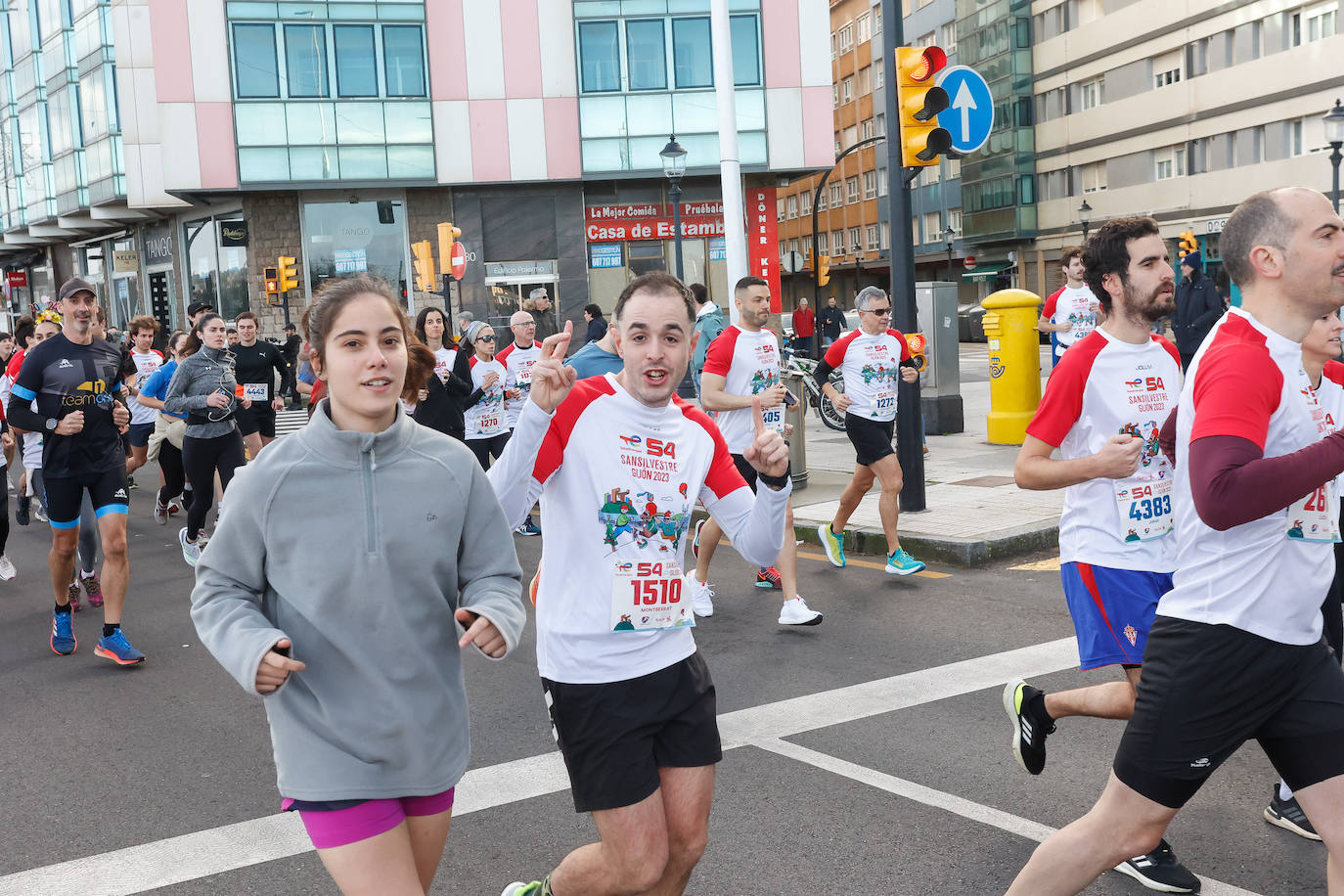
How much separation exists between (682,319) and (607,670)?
2.95ft

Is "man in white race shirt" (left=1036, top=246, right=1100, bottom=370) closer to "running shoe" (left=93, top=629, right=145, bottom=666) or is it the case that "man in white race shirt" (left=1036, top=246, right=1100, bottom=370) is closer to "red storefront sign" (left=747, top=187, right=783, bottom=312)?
"running shoe" (left=93, top=629, right=145, bottom=666)

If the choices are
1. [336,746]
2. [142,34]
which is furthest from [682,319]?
[142,34]

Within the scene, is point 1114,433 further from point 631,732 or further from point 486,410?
point 486,410

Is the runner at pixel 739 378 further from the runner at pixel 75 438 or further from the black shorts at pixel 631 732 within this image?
the black shorts at pixel 631 732

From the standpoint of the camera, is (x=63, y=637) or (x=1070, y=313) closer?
(x=63, y=637)

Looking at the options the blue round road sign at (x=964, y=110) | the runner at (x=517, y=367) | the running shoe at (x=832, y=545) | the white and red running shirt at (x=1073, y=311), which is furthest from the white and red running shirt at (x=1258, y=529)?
the white and red running shirt at (x=1073, y=311)

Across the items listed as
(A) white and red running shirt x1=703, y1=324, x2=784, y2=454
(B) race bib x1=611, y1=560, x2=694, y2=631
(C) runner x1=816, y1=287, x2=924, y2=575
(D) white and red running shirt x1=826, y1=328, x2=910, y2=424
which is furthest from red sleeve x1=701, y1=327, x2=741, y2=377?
(B) race bib x1=611, y1=560, x2=694, y2=631

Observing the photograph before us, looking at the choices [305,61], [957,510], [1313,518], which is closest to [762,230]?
[305,61]

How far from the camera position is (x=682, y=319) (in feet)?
10.8

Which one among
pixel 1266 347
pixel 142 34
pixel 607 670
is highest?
pixel 142 34

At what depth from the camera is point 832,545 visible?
9133 mm

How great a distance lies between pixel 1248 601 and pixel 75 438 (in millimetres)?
6389

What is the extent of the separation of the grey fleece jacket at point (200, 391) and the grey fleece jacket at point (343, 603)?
727cm

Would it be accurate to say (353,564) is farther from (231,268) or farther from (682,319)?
(231,268)
